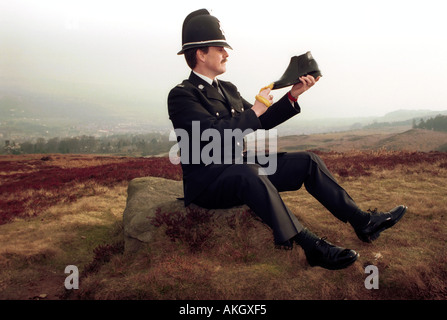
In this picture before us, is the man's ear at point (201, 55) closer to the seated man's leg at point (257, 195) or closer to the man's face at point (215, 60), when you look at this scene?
the man's face at point (215, 60)

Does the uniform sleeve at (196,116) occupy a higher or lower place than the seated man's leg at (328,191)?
higher

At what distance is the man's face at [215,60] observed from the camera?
4055 millimetres

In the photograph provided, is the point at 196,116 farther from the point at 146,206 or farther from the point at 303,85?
the point at 146,206

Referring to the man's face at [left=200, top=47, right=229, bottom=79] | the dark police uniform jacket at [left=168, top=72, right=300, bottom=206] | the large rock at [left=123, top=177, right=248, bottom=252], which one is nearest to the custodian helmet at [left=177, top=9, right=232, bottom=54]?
the man's face at [left=200, top=47, right=229, bottom=79]

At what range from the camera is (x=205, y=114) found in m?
3.77

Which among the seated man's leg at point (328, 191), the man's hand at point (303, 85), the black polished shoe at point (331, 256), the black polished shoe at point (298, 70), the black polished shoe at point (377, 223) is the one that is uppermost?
the black polished shoe at point (298, 70)

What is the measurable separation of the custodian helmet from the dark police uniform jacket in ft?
1.47

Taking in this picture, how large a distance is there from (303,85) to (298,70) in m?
0.22

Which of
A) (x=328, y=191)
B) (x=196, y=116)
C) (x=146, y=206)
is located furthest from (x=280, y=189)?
(x=146, y=206)

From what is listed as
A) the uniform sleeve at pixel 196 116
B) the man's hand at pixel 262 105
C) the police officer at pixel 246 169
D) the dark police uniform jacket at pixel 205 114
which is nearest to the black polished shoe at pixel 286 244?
the police officer at pixel 246 169

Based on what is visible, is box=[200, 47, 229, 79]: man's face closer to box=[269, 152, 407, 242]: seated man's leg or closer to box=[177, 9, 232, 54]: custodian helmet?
box=[177, 9, 232, 54]: custodian helmet

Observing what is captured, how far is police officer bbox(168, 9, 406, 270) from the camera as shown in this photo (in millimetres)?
3408

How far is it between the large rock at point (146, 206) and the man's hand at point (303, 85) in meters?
1.96
